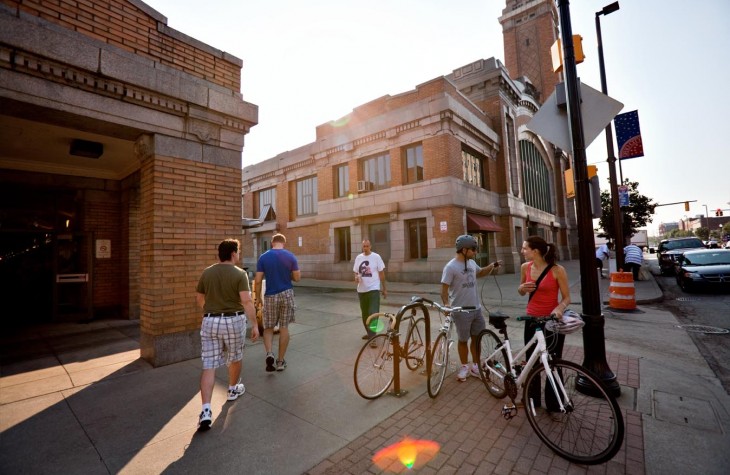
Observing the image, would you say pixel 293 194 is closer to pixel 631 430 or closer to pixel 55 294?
pixel 55 294

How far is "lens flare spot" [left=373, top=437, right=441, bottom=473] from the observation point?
2.66 m

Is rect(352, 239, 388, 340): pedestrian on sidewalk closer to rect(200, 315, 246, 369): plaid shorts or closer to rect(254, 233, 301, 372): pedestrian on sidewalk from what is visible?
rect(254, 233, 301, 372): pedestrian on sidewalk

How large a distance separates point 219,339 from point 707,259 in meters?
16.2

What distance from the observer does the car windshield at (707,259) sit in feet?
36.5

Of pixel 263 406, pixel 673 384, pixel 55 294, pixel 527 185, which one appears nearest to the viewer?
pixel 263 406

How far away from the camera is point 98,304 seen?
29.9 feet

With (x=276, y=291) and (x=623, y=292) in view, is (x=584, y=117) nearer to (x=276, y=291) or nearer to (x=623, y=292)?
(x=276, y=291)

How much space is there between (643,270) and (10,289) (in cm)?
2453

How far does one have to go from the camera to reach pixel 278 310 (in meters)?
5.09

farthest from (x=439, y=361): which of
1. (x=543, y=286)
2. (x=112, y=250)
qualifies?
(x=112, y=250)

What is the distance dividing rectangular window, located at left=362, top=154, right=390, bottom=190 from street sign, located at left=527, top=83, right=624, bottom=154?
13.8 meters

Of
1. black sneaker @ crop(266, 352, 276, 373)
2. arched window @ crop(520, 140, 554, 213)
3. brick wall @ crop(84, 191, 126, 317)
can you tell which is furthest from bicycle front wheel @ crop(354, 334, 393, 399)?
arched window @ crop(520, 140, 554, 213)

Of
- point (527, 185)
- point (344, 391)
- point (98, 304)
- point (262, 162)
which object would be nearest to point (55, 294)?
point (98, 304)

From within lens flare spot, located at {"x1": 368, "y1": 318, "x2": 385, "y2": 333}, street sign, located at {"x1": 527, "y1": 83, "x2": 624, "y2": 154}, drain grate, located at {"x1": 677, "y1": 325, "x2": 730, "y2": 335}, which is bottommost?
drain grate, located at {"x1": 677, "y1": 325, "x2": 730, "y2": 335}
